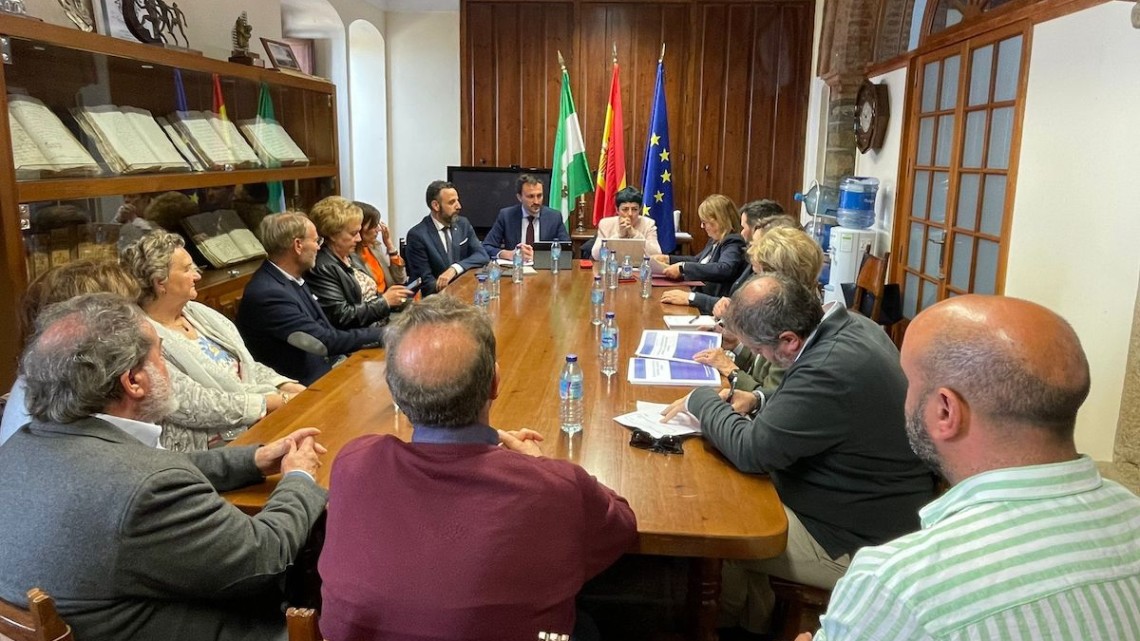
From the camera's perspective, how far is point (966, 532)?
35.9 inches

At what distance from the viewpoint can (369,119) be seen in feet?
24.6

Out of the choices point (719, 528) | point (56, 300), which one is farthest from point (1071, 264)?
point (56, 300)

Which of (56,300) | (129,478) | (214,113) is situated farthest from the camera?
(214,113)

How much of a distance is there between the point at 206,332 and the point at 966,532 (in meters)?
2.28

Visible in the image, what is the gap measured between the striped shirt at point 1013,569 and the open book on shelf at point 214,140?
3.57 meters

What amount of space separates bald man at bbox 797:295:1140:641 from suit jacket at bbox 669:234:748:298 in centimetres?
332

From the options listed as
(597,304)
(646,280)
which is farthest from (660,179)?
(597,304)

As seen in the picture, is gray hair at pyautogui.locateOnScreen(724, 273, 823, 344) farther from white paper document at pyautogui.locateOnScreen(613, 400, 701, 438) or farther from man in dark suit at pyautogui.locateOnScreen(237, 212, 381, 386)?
man in dark suit at pyautogui.locateOnScreen(237, 212, 381, 386)

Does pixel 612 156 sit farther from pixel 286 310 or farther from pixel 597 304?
pixel 286 310

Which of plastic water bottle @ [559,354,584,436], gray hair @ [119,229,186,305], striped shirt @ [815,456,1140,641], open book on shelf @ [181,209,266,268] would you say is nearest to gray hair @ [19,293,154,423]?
gray hair @ [119,229,186,305]

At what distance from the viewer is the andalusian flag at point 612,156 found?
6961 mm

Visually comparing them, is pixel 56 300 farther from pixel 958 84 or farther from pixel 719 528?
pixel 958 84

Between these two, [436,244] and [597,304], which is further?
[436,244]

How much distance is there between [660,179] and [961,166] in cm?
287
